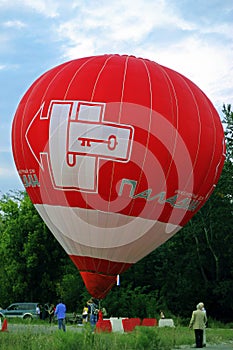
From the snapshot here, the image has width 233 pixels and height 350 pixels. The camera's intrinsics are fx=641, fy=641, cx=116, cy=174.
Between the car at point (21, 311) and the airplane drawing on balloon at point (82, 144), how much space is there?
2097cm

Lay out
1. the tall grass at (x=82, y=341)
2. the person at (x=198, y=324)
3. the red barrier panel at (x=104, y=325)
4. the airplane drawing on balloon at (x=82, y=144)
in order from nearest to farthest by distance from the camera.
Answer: the tall grass at (x=82, y=341) < the person at (x=198, y=324) < the red barrier panel at (x=104, y=325) < the airplane drawing on balloon at (x=82, y=144)

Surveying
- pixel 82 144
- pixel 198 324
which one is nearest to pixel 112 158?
pixel 82 144

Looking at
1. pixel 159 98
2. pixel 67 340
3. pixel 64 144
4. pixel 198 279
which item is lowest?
pixel 67 340

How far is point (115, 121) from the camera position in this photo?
19.3 meters

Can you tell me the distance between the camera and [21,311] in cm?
3922

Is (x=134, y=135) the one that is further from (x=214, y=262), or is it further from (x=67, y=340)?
(x=214, y=262)

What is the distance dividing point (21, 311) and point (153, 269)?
934 cm

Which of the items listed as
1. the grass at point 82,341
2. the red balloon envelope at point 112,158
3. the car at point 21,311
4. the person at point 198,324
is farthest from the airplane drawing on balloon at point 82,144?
the car at point 21,311

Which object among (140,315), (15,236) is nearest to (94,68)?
(140,315)

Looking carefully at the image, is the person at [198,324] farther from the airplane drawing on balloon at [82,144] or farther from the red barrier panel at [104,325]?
the airplane drawing on balloon at [82,144]

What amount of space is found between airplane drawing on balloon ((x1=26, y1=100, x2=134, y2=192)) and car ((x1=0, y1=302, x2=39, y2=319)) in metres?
21.0

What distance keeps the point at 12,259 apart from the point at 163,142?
88.1ft

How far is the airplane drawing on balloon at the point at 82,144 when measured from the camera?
19219 mm

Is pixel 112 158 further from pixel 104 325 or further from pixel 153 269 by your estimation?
pixel 153 269
